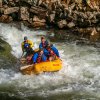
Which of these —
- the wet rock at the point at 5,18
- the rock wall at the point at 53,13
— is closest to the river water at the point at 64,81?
the rock wall at the point at 53,13

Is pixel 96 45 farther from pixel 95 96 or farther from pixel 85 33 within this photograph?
pixel 95 96

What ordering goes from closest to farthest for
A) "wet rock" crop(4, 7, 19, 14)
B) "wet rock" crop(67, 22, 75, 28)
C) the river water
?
the river water → "wet rock" crop(67, 22, 75, 28) → "wet rock" crop(4, 7, 19, 14)

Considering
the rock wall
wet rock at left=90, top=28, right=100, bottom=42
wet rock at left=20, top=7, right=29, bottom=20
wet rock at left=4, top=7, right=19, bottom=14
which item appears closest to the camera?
wet rock at left=90, top=28, right=100, bottom=42

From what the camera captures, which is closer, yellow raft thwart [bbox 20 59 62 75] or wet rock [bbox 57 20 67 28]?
A: yellow raft thwart [bbox 20 59 62 75]

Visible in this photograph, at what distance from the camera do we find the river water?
14.7 m

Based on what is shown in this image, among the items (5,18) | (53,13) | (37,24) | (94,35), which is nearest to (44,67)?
(94,35)

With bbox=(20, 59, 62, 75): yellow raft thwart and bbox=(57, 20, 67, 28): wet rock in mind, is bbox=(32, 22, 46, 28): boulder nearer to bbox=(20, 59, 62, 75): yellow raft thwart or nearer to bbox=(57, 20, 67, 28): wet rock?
bbox=(57, 20, 67, 28): wet rock

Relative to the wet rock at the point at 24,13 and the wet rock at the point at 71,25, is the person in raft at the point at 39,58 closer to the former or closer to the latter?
the wet rock at the point at 71,25

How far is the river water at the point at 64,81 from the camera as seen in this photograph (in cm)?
1473

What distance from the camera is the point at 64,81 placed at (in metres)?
16.2

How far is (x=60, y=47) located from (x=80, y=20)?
3586 mm

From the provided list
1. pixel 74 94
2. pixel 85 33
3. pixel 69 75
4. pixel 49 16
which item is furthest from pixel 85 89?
pixel 49 16

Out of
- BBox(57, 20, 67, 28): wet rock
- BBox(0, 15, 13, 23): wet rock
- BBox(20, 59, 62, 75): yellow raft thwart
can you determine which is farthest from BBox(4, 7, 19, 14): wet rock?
BBox(20, 59, 62, 75): yellow raft thwart

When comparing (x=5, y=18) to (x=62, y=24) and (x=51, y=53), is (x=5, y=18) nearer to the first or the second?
(x=62, y=24)
